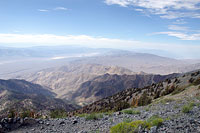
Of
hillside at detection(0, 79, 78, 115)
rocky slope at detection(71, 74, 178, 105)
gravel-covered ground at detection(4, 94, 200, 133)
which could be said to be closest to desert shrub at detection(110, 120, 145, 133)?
gravel-covered ground at detection(4, 94, 200, 133)

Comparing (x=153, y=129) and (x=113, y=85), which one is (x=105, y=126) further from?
(x=113, y=85)

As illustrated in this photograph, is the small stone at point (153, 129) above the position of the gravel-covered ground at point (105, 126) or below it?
above

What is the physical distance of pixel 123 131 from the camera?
543cm

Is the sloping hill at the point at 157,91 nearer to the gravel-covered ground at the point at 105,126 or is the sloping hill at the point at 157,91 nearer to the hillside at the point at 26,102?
the gravel-covered ground at the point at 105,126

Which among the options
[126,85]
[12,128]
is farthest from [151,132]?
[126,85]

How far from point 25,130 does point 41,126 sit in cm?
73

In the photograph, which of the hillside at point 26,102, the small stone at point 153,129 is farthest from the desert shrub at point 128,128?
the hillside at point 26,102

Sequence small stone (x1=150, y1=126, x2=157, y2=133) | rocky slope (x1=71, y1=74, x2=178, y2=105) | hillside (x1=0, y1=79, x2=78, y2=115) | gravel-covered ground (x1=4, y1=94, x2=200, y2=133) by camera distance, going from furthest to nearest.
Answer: rocky slope (x1=71, y1=74, x2=178, y2=105) < hillside (x1=0, y1=79, x2=78, y2=115) < gravel-covered ground (x1=4, y1=94, x2=200, y2=133) < small stone (x1=150, y1=126, x2=157, y2=133)

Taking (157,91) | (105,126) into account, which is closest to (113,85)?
(157,91)

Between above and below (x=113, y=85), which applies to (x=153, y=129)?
above

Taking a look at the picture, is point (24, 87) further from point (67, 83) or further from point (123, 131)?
point (123, 131)

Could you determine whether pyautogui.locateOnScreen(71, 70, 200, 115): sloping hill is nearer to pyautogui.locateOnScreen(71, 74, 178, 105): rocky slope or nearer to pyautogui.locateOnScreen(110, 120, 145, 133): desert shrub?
pyautogui.locateOnScreen(110, 120, 145, 133): desert shrub

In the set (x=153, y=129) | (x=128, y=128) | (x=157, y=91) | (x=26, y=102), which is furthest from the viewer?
(x=26, y=102)

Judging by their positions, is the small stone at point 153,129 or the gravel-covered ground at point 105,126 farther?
the gravel-covered ground at point 105,126
